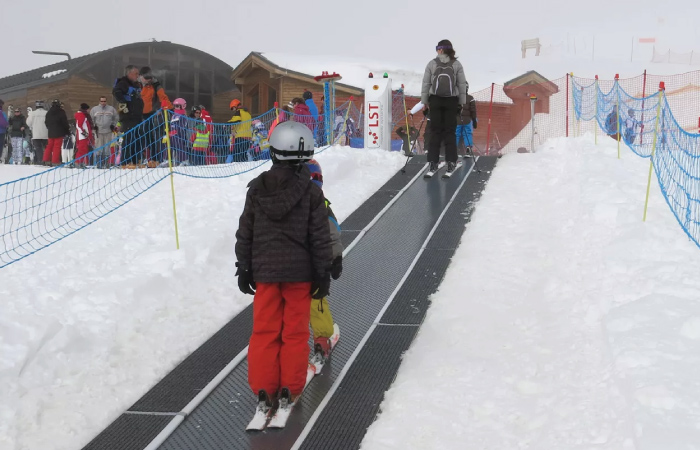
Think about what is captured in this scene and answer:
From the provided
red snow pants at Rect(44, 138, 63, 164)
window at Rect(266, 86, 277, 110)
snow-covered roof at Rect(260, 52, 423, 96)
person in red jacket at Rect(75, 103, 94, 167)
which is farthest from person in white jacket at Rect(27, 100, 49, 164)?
window at Rect(266, 86, 277, 110)

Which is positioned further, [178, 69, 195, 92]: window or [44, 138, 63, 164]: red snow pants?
[178, 69, 195, 92]: window

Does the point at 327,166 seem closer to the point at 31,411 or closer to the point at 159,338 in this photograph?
the point at 159,338

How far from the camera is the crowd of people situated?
474 inches

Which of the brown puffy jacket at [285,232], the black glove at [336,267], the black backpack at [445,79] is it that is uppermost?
the black backpack at [445,79]

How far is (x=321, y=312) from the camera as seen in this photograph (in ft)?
16.7

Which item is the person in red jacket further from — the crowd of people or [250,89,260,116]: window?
[250,89,260,116]: window

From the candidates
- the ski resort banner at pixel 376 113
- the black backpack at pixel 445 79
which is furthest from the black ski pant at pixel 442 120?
the ski resort banner at pixel 376 113

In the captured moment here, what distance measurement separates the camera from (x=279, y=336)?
4293mm

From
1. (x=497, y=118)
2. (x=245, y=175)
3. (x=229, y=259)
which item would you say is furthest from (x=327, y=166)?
(x=497, y=118)

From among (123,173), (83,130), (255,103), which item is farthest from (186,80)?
(123,173)

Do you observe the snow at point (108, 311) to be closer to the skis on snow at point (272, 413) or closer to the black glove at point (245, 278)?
the skis on snow at point (272, 413)

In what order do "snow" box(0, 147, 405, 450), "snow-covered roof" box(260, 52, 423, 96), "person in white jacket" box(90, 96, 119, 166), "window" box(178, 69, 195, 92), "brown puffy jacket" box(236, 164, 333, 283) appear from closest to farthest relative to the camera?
"brown puffy jacket" box(236, 164, 333, 283) < "snow" box(0, 147, 405, 450) < "person in white jacket" box(90, 96, 119, 166) < "snow-covered roof" box(260, 52, 423, 96) < "window" box(178, 69, 195, 92)

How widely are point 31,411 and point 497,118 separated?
1964 cm

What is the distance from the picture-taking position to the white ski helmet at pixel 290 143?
4.22 meters
